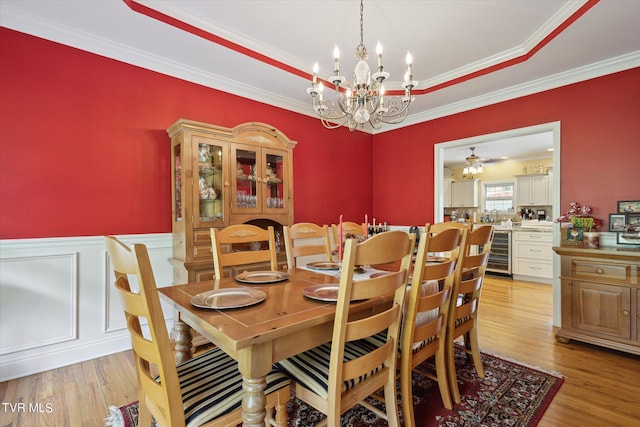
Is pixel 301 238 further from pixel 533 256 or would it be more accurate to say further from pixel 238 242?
pixel 533 256

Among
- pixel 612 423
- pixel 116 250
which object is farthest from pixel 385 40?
pixel 612 423

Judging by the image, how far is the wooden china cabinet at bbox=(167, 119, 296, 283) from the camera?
2.46m

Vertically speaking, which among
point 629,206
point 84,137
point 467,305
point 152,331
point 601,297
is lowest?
point 601,297

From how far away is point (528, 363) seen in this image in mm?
2215

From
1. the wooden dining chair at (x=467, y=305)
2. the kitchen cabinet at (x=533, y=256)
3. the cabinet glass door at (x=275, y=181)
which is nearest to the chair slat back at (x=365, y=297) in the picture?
the wooden dining chair at (x=467, y=305)

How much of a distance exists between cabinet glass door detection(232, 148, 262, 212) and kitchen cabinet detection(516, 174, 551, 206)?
20.1 ft

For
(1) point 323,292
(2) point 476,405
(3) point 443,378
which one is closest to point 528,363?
(2) point 476,405

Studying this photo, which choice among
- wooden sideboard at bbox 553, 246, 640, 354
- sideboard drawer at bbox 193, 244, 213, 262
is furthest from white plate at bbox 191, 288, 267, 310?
wooden sideboard at bbox 553, 246, 640, 354

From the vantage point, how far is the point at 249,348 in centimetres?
94

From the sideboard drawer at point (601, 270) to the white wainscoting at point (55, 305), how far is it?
3822 millimetres

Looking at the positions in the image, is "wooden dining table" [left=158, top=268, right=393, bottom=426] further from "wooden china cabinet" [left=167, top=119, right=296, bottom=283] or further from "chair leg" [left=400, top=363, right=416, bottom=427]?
"wooden china cabinet" [left=167, top=119, right=296, bottom=283]

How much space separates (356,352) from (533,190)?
22.0ft

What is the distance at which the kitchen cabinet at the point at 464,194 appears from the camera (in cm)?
718

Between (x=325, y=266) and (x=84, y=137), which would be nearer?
(x=325, y=266)
